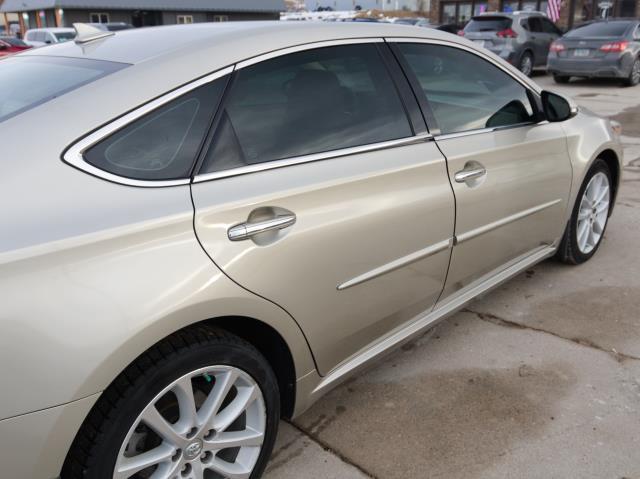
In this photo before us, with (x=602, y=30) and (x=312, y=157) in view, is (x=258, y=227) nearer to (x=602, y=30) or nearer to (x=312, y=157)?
(x=312, y=157)

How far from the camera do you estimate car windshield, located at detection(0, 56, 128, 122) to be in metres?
2.01

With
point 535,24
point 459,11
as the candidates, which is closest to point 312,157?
point 535,24

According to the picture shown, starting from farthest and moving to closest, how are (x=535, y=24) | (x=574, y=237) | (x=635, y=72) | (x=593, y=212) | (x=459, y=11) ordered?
(x=459, y=11) → (x=535, y=24) → (x=635, y=72) → (x=593, y=212) → (x=574, y=237)

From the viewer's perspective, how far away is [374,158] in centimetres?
245

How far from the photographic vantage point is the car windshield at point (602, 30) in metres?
13.5

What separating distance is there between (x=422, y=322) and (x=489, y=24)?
14177mm

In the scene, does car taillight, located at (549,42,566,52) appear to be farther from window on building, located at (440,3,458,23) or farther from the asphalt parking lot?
window on building, located at (440,3,458,23)

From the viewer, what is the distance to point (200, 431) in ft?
Result: 6.32

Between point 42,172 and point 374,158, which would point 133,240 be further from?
point 374,158

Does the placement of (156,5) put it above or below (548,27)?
above

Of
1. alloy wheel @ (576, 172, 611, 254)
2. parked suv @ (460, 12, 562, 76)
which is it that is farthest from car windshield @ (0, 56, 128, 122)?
parked suv @ (460, 12, 562, 76)

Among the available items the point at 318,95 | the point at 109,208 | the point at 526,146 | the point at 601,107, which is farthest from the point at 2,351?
the point at 601,107

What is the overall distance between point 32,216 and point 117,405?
1.83ft

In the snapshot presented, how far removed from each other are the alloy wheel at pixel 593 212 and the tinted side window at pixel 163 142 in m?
2.81
